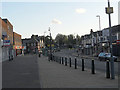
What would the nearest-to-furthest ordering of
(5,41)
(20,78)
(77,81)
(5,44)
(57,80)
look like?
1. (77,81)
2. (57,80)
3. (20,78)
4. (5,44)
5. (5,41)

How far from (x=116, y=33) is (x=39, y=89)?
121ft

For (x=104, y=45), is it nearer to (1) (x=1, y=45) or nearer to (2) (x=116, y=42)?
(2) (x=116, y=42)

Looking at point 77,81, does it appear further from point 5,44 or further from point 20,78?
point 5,44

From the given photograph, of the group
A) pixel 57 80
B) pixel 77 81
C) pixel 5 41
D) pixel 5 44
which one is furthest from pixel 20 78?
pixel 5 41

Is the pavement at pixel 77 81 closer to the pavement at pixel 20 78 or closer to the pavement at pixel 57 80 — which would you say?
the pavement at pixel 57 80

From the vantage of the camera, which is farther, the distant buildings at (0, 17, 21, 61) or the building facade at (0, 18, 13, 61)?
the distant buildings at (0, 17, 21, 61)

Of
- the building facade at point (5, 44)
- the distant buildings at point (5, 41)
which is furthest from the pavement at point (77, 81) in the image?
the distant buildings at point (5, 41)

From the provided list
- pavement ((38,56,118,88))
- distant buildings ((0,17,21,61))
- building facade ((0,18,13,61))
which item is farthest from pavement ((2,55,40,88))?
distant buildings ((0,17,21,61))

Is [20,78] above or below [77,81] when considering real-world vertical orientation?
below

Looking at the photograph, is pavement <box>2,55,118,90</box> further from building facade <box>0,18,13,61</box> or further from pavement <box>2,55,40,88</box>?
building facade <box>0,18,13,61</box>

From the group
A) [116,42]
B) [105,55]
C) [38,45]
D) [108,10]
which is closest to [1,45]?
[105,55]

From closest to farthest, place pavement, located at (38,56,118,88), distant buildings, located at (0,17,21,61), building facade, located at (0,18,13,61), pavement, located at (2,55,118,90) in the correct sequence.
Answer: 1. pavement, located at (38,56,118,88)
2. pavement, located at (2,55,118,90)
3. building facade, located at (0,18,13,61)
4. distant buildings, located at (0,17,21,61)

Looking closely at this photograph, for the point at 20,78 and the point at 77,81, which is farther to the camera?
the point at 20,78

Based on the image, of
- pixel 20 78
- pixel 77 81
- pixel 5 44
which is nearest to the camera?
pixel 77 81
